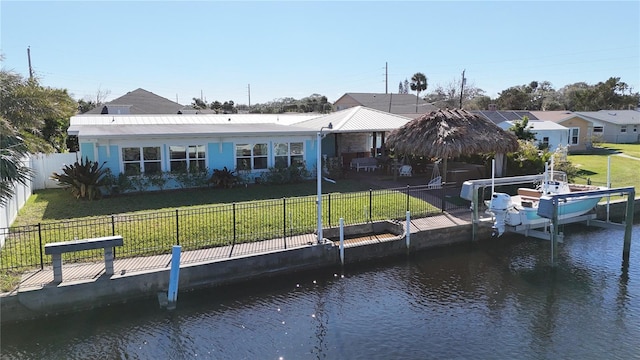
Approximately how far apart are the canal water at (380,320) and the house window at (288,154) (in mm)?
10412

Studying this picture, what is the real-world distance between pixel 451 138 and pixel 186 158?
12.0m

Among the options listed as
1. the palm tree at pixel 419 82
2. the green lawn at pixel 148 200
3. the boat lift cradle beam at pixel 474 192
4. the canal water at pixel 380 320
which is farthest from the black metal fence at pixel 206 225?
the palm tree at pixel 419 82

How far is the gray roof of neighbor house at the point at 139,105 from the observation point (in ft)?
137

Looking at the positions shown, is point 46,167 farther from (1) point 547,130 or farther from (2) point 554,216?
(1) point 547,130

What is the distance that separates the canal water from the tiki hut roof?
7.66 metres

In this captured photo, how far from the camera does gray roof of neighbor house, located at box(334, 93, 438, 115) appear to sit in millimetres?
58188

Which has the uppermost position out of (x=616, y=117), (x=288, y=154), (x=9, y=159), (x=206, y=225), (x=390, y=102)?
(x=390, y=102)

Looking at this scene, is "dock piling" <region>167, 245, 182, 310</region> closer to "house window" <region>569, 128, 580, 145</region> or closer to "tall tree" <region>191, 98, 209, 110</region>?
"house window" <region>569, 128, 580, 145</region>

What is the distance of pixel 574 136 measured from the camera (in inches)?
1677

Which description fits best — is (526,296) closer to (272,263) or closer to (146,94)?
(272,263)

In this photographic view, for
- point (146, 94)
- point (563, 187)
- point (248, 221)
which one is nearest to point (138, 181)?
point (248, 221)

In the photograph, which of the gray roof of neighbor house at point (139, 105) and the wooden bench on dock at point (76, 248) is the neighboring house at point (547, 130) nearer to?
the gray roof of neighbor house at point (139, 105)

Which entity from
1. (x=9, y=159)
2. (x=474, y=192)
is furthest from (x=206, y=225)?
(x=474, y=192)

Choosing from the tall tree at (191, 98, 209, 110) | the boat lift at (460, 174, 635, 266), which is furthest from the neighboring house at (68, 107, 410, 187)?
the tall tree at (191, 98, 209, 110)
